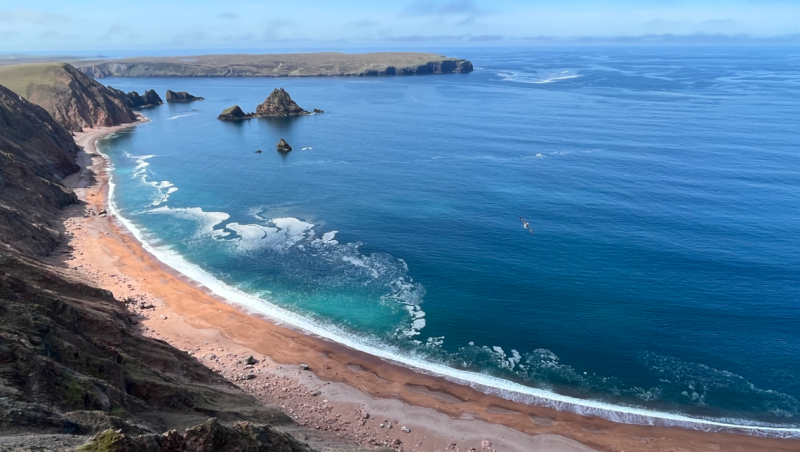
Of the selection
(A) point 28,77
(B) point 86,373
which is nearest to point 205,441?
(B) point 86,373

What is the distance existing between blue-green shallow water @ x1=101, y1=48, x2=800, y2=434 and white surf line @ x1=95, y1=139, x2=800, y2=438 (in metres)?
0.94

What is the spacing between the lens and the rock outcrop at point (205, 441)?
22.5m

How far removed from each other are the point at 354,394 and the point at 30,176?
238 feet

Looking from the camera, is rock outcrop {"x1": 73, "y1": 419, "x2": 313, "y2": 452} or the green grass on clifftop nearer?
rock outcrop {"x1": 73, "y1": 419, "x2": 313, "y2": 452}

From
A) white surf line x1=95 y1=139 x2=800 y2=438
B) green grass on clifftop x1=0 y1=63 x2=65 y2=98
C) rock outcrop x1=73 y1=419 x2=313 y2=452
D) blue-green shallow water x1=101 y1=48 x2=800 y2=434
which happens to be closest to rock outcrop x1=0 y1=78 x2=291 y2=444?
rock outcrop x1=73 y1=419 x2=313 y2=452

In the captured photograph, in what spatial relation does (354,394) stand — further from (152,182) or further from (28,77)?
(28,77)

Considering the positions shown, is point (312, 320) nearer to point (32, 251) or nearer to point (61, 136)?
point (32, 251)

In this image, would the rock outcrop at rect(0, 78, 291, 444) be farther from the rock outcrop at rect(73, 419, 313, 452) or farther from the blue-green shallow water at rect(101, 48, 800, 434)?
the blue-green shallow water at rect(101, 48, 800, 434)

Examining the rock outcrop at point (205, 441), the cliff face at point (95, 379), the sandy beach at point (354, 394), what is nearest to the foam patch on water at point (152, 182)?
the sandy beach at point (354, 394)

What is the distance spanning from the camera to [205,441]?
2566 centimetres

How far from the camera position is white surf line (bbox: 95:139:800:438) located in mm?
45125

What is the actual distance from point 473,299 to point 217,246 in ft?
148

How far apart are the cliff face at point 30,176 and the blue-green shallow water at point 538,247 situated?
12.5m

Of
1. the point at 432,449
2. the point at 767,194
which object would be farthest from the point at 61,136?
the point at 767,194
